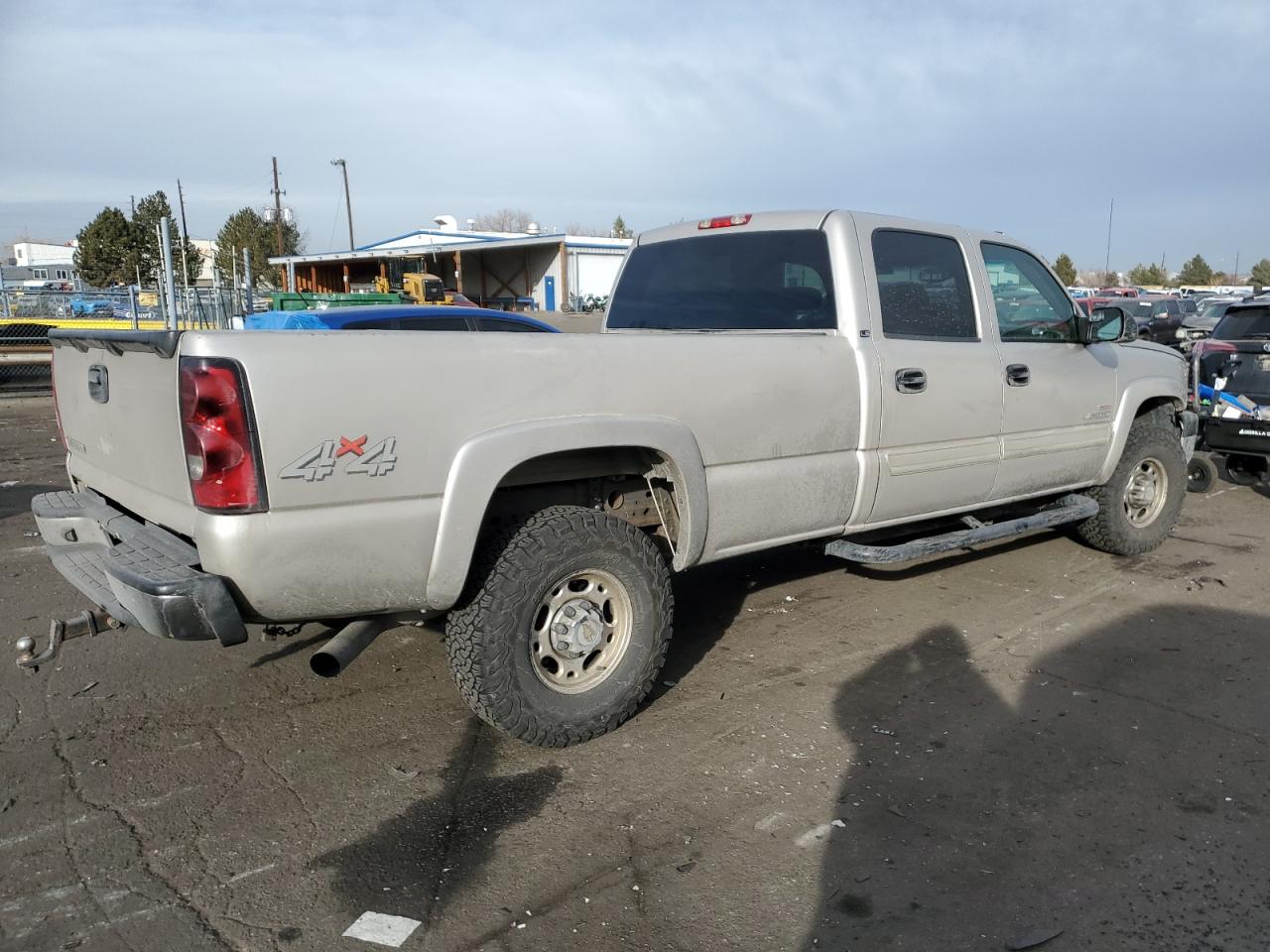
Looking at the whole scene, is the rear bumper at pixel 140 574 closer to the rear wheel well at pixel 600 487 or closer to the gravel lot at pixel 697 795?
the gravel lot at pixel 697 795

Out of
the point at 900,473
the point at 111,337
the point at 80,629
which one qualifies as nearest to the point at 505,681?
the point at 80,629

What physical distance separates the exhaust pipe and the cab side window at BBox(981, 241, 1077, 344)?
3.56 m

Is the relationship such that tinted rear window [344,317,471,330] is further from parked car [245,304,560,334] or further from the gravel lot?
the gravel lot

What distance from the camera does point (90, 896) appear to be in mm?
2850

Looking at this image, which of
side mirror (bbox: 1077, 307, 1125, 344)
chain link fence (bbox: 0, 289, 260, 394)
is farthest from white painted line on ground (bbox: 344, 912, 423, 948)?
chain link fence (bbox: 0, 289, 260, 394)

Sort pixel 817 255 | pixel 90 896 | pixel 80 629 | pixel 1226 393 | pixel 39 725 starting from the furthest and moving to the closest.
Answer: pixel 1226 393 < pixel 817 255 < pixel 39 725 < pixel 80 629 < pixel 90 896

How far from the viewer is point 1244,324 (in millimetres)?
9219

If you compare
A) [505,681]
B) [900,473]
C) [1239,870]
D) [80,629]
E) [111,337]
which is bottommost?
[1239,870]

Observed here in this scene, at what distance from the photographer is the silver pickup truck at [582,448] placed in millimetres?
2996

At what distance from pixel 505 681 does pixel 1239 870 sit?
2400 millimetres

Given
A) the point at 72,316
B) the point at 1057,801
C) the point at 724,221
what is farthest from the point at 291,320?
the point at 72,316

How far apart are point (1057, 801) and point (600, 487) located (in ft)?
6.70

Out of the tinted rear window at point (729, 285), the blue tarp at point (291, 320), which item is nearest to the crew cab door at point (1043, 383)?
the tinted rear window at point (729, 285)

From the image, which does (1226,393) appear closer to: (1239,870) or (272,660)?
(1239,870)
